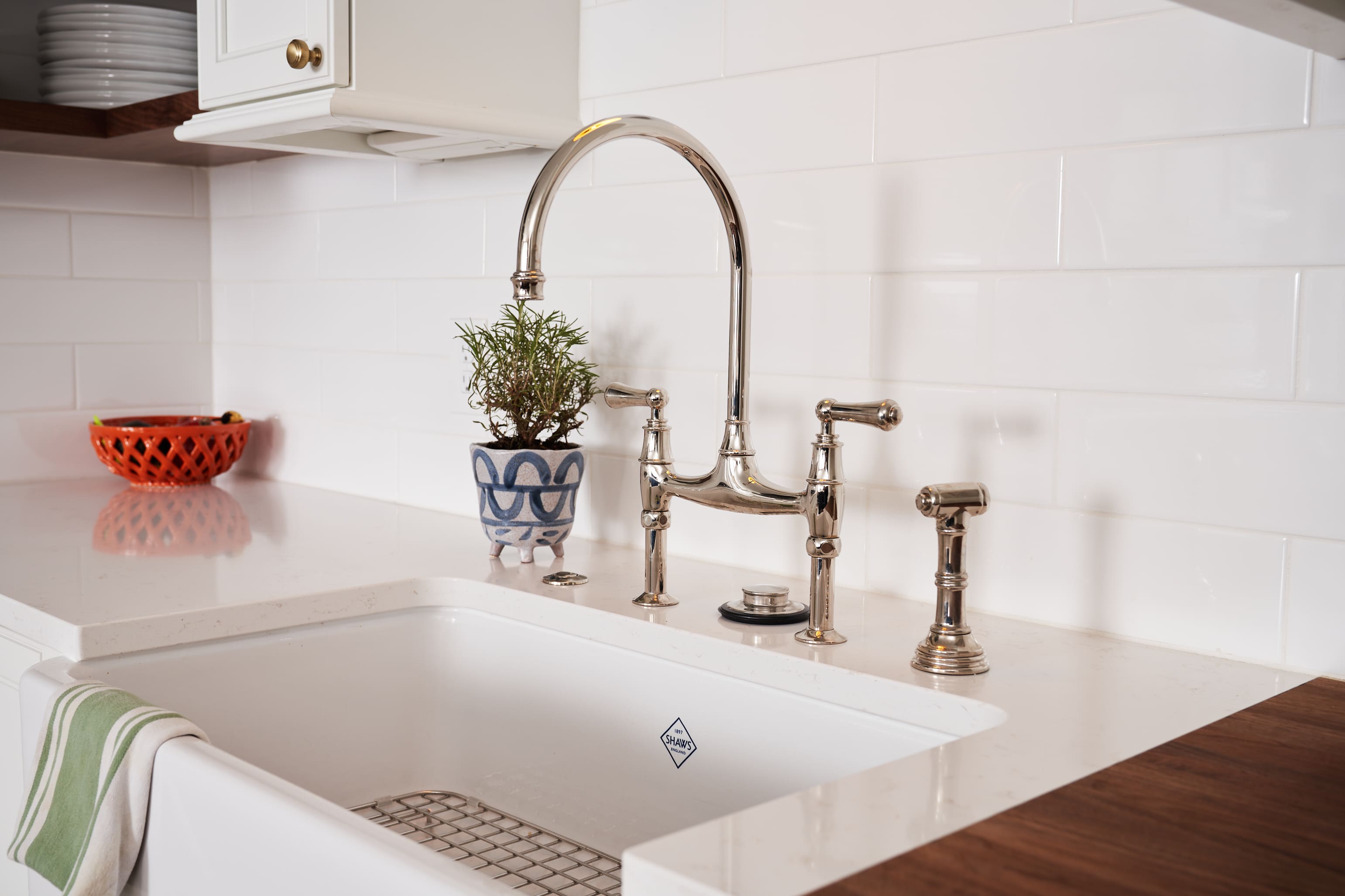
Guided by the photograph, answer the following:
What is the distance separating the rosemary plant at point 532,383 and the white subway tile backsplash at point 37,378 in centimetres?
97

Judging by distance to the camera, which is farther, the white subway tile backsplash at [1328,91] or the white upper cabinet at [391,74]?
the white upper cabinet at [391,74]

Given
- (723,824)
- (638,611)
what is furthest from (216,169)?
(723,824)

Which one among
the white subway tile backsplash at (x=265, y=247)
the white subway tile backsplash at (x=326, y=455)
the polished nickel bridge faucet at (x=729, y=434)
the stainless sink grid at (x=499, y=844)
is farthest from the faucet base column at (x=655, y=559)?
the white subway tile backsplash at (x=265, y=247)

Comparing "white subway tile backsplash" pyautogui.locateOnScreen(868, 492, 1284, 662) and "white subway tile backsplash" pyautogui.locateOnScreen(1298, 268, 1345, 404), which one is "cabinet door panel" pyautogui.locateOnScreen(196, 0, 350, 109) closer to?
"white subway tile backsplash" pyautogui.locateOnScreen(868, 492, 1284, 662)

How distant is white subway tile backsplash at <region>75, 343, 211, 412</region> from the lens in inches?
77.8

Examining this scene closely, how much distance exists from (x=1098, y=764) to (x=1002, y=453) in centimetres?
39

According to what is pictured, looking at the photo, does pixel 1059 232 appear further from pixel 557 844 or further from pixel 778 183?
pixel 557 844

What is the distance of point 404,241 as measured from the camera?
1673 millimetres

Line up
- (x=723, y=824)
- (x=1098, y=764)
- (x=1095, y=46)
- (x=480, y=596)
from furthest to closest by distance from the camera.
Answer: (x=480, y=596) < (x=1095, y=46) < (x=1098, y=764) < (x=723, y=824)

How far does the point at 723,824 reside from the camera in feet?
1.94

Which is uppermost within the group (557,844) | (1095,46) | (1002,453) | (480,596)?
(1095,46)

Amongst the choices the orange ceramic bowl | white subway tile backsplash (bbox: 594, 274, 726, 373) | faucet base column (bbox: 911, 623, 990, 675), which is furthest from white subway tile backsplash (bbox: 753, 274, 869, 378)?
the orange ceramic bowl

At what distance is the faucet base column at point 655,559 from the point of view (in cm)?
110

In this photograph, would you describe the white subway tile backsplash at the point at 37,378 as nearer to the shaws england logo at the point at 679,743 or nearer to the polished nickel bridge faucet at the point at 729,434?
the polished nickel bridge faucet at the point at 729,434
